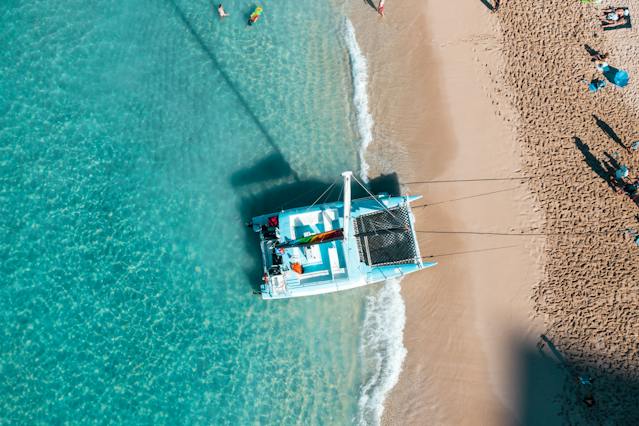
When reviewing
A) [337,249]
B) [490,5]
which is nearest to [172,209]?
[337,249]

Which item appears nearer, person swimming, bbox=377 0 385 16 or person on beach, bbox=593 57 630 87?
person swimming, bbox=377 0 385 16

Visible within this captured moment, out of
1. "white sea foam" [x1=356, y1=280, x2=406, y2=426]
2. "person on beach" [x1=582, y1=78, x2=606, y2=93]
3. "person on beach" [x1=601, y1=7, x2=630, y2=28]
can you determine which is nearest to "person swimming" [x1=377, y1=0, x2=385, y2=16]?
"person on beach" [x1=582, y1=78, x2=606, y2=93]

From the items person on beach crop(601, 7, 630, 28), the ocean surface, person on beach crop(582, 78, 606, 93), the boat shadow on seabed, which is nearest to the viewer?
the ocean surface

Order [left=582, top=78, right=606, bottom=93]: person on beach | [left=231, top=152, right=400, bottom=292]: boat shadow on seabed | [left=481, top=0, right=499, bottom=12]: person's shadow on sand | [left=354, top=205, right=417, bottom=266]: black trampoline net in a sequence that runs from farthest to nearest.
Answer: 1. [left=481, top=0, right=499, bottom=12]: person's shadow on sand
2. [left=582, top=78, right=606, bottom=93]: person on beach
3. [left=231, top=152, right=400, bottom=292]: boat shadow on seabed
4. [left=354, top=205, right=417, bottom=266]: black trampoline net

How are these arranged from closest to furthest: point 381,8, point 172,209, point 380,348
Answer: point 380,348
point 172,209
point 381,8

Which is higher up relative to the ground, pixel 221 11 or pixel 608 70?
pixel 221 11

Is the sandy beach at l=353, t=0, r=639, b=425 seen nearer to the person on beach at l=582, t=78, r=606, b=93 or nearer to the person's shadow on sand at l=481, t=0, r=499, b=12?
the person's shadow on sand at l=481, t=0, r=499, b=12

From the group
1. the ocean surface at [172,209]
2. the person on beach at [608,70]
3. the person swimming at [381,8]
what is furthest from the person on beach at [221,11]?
the person on beach at [608,70]

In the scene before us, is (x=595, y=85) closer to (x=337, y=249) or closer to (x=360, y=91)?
(x=360, y=91)
